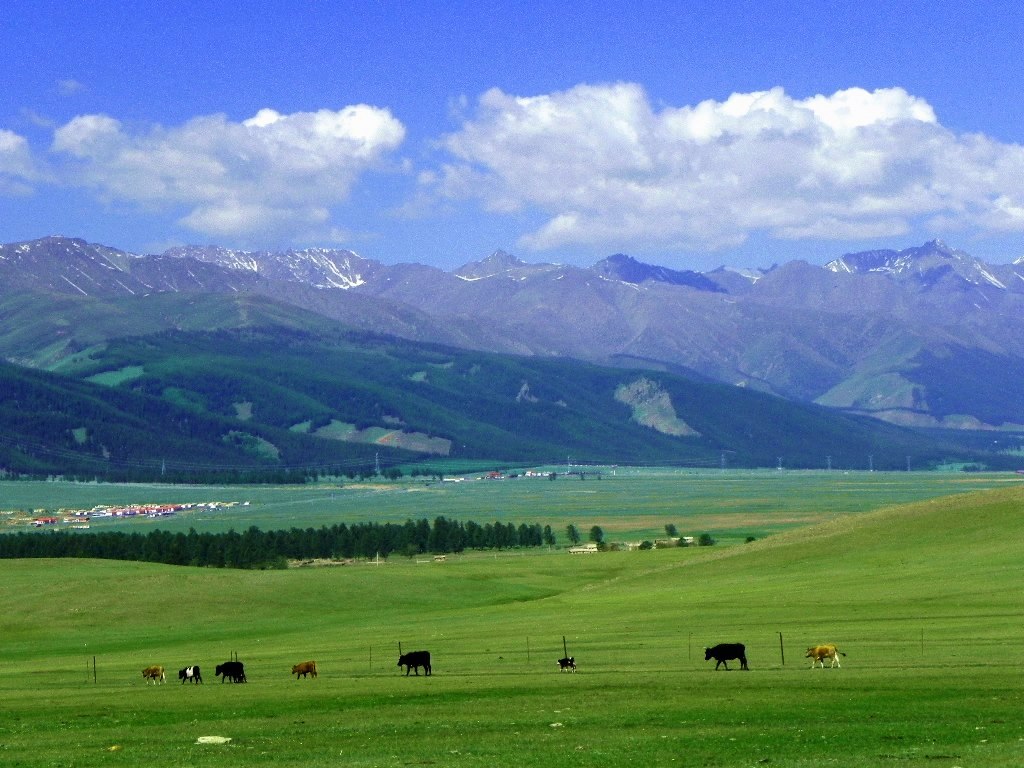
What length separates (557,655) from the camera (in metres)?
50.5

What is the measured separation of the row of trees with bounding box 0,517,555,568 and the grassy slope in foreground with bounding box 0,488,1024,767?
19975 millimetres

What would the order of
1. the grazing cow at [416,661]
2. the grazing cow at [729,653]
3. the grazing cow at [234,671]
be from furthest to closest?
the grazing cow at [416,661] → the grazing cow at [234,671] → the grazing cow at [729,653]

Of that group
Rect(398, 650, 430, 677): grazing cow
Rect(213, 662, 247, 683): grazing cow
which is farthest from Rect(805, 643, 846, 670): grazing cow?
Rect(213, 662, 247, 683): grazing cow

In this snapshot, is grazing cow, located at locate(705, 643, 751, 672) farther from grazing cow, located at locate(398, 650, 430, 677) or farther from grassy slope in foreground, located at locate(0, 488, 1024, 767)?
grazing cow, located at locate(398, 650, 430, 677)

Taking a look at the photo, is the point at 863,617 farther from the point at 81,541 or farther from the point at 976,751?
the point at 81,541

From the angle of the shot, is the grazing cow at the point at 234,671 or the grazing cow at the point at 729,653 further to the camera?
the grazing cow at the point at 234,671

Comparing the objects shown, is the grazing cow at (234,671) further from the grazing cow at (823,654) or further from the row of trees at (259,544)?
the row of trees at (259,544)

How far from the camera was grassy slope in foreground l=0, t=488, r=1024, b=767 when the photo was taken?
29.8 m

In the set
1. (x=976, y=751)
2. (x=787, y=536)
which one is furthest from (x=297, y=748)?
(x=787, y=536)

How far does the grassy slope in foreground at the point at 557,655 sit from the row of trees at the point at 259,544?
20.0 meters

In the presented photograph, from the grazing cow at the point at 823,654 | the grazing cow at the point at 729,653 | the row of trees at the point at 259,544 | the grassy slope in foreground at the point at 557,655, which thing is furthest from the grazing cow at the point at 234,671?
the row of trees at the point at 259,544

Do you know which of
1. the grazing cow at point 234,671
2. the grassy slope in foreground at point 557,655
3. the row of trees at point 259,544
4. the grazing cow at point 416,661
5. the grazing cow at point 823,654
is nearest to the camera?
the grassy slope in foreground at point 557,655

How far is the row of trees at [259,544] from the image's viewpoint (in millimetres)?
128000

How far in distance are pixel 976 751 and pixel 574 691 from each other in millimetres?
14228
